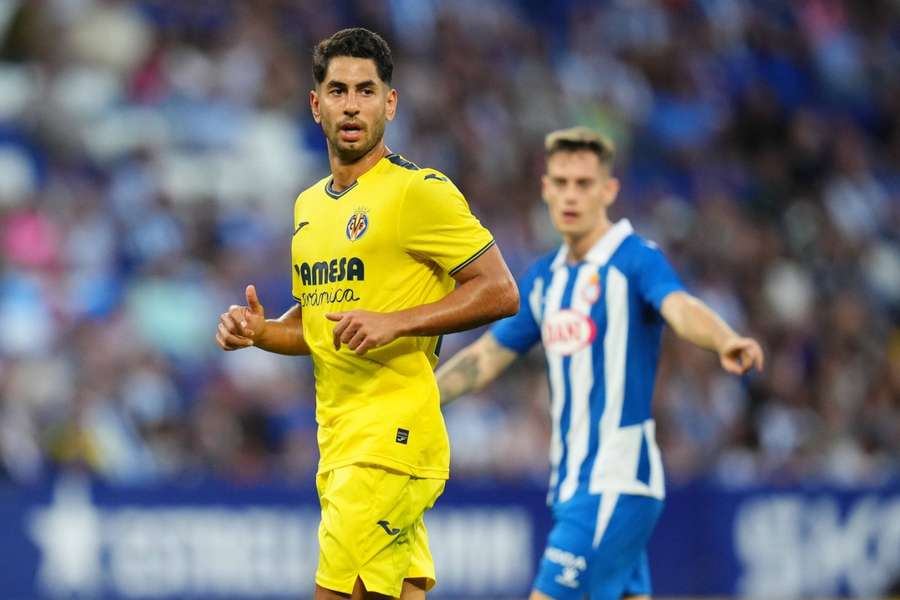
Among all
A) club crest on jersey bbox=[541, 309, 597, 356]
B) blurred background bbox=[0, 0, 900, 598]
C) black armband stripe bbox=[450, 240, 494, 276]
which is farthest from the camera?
blurred background bbox=[0, 0, 900, 598]

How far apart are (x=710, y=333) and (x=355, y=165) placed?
5.51 feet

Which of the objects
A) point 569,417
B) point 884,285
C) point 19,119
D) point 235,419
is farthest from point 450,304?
point 884,285

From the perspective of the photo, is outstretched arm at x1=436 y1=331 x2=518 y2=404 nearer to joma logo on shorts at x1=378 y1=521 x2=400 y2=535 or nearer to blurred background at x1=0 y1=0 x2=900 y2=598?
joma logo on shorts at x1=378 y1=521 x2=400 y2=535

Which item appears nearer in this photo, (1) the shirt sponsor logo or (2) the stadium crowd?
(1) the shirt sponsor logo

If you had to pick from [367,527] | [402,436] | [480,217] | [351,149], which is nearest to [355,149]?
[351,149]

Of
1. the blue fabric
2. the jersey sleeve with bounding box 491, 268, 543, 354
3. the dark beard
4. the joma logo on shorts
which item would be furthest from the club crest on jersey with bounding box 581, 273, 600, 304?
the joma logo on shorts

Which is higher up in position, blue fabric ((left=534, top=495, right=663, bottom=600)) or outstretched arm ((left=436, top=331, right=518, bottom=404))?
outstretched arm ((left=436, top=331, right=518, bottom=404))

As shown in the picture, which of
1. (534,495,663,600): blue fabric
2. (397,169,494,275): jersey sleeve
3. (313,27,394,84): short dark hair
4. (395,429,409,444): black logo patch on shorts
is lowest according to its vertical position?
(534,495,663,600): blue fabric

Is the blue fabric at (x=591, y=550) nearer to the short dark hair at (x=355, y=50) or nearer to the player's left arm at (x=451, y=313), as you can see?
the player's left arm at (x=451, y=313)

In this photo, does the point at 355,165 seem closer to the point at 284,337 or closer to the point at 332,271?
the point at 332,271

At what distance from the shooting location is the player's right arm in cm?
537

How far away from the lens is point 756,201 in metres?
16.0

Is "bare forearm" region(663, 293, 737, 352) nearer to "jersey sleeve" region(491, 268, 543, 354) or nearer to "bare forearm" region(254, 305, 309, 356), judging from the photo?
"jersey sleeve" region(491, 268, 543, 354)

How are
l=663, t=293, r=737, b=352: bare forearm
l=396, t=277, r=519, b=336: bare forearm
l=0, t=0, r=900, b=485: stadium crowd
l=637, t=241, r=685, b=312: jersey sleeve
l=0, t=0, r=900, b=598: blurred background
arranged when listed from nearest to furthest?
l=396, t=277, r=519, b=336: bare forearm → l=663, t=293, r=737, b=352: bare forearm → l=637, t=241, r=685, b=312: jersey sleeve → l=0, t=0, r=900, b=598: blurred background → l=0, t=0, r=900, b=485: stadium crowd
